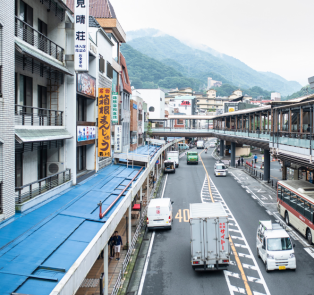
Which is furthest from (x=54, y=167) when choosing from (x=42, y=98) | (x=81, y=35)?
(x=81, y=35)

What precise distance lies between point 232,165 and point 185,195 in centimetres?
2578

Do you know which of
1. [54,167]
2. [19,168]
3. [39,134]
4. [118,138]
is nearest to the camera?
[19,168]

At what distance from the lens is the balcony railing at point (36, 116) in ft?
42.1

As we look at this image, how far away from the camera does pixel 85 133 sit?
63.3 feet

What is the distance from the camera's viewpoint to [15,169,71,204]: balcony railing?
12.2 meters

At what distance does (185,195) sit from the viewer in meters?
31.4

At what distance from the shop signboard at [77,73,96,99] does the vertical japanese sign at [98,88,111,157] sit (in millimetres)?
624

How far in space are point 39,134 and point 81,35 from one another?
257 inches

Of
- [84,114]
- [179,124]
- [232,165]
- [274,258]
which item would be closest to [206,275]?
[274,258]

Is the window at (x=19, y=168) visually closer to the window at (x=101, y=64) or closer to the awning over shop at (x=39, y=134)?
the awning over shop at (x=39, y=134)

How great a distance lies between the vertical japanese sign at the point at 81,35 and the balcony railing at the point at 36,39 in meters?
0.92

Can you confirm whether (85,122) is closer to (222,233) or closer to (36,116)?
(36,116)

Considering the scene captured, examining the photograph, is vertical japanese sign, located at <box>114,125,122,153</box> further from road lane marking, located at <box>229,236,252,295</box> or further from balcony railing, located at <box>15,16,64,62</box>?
road lane marking, located at <box>229,236,252,295</box>

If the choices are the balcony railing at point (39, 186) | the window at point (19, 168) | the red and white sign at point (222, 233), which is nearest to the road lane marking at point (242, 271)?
the red and white sign at point (222, 233)
